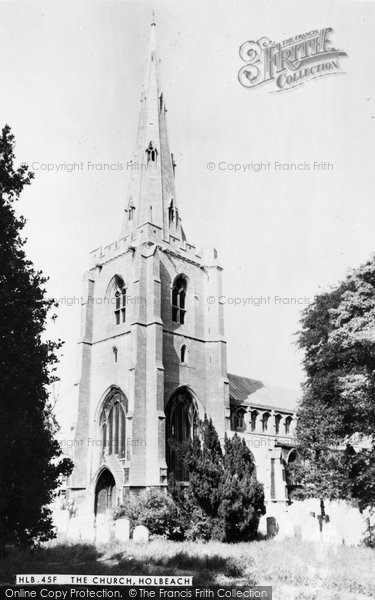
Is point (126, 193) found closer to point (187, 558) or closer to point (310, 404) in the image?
point (310, 404)

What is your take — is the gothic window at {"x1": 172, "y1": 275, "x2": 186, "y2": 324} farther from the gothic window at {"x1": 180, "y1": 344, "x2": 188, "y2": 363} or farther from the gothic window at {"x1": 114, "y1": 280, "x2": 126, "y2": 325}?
the gothic window at {"x1": 114, "y1": 280, "x2": 126, "y2": 325}

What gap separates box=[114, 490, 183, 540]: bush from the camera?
2002 centimetres

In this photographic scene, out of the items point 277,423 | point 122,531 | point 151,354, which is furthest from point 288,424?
point 122,531

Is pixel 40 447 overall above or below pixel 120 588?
above

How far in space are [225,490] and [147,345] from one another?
1152cm

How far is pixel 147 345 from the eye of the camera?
28.5m

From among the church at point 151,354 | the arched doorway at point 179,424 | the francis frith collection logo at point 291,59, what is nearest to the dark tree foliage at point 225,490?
the church at point 151,354

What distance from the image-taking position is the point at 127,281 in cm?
3147

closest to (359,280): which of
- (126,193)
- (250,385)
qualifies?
(126,193)

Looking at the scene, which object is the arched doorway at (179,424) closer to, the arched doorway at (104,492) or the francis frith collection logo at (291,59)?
the arched doorway at (104,492)

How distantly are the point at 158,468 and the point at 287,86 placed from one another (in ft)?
61.9

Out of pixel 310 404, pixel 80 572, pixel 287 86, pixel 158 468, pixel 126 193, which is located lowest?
pixel 80 572

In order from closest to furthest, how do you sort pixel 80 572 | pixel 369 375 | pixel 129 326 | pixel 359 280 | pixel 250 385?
1. pixel 80 572
2. pixel 369 375
3. pixel 359 280
4. pixel 129 326
5. pixel 250 385

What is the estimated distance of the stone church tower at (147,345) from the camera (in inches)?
1072
